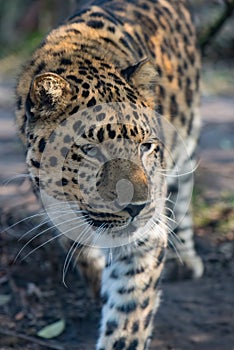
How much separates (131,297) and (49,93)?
4.94 feet

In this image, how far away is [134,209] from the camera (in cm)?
434

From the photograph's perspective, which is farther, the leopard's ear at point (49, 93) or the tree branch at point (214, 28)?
the tree branch at point (214, 28)

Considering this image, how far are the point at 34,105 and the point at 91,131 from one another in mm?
425

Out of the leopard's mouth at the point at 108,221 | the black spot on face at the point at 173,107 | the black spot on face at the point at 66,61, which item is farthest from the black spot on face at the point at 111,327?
the black spot on face at the point at 173,107

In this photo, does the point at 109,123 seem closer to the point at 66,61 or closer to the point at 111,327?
the point at 66,61

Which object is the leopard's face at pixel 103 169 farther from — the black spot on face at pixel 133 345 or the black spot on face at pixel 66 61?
the black spot on face at pixel 133 345

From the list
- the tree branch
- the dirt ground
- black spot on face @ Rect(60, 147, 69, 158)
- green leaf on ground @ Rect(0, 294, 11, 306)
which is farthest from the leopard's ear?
the tree branch

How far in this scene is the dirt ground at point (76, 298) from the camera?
19.0 ft

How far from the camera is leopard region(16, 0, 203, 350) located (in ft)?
14.4

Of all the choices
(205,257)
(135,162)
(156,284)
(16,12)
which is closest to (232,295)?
(205,257)

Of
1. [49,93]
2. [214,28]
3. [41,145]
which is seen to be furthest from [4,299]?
[214,28]

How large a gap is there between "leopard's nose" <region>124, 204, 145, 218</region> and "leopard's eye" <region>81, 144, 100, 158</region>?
0.36 m

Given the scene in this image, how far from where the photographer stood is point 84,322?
6090mm

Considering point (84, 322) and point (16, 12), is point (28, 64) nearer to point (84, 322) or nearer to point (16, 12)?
point (84, 322)
